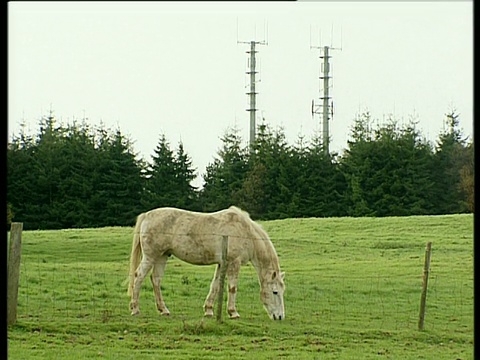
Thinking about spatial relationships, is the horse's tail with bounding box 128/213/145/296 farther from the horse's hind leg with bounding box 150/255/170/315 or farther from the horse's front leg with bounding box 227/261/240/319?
the horse's front leg with bounding box 227/261/240/319

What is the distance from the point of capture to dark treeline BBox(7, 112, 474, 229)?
32.0 metres

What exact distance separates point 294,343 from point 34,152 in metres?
25.7

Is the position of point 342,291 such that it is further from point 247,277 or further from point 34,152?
point 34,152

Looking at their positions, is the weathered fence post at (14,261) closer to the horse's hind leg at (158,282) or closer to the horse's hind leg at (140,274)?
the horse's hind leg at (140,274)

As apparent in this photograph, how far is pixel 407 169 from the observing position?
3369 cm

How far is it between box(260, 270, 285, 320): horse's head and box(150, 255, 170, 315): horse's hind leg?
141 cm

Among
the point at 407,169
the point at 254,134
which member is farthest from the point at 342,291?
the point at 254,134

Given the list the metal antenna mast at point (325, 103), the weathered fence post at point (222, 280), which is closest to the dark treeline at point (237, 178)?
the metal antenna mast at point (325, 103)

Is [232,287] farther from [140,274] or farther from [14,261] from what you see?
[14,261]

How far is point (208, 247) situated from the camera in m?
10.8

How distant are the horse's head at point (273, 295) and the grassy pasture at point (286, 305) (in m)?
0.35

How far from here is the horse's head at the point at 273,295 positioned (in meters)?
10.7

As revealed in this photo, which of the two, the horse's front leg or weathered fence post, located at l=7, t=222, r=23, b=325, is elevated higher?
weathered fence post, located at l=7, t=222, r=23, b=325

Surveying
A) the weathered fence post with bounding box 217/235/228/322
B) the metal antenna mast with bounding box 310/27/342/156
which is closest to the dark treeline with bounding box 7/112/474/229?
the metal antenna mast with bounding box 310/27/342/156
